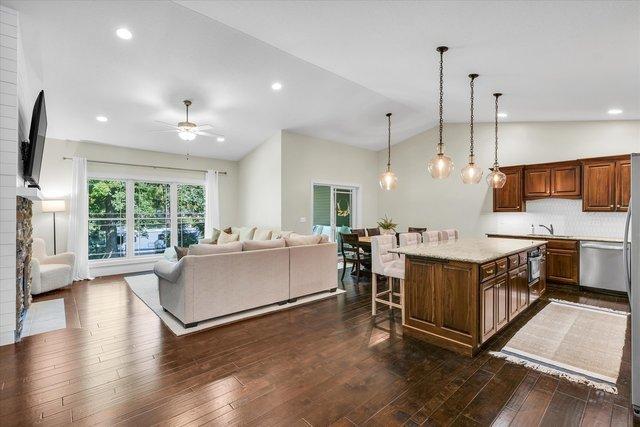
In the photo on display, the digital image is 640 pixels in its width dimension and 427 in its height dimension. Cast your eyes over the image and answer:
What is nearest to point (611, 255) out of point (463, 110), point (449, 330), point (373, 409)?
point (463, 110)

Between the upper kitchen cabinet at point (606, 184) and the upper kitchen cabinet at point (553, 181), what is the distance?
0.50 feet

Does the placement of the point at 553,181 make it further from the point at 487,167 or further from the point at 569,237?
the point at 487,167

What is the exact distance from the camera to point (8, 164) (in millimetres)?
3031

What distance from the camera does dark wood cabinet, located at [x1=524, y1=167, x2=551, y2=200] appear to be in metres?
5.64

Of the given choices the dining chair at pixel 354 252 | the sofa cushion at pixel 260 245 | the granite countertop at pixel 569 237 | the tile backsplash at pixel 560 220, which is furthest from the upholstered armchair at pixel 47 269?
the tile backsplash at pixel 560 220

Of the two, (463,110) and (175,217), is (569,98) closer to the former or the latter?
(463,110)

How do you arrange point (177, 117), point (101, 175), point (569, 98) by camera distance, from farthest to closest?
point (101, 175) → point (177, 117) → point (569, 98)

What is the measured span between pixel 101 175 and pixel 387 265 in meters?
6.39

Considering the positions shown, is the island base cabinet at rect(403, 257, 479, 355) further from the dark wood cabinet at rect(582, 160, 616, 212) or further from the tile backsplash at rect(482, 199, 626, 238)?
the tile backsplash at rect(482, 199, 626, 238)

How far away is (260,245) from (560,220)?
5.64m

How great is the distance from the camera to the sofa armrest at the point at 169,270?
3.54 metres

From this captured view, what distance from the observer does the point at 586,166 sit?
5.14 metres

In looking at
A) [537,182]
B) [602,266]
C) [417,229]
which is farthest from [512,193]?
[417,229]

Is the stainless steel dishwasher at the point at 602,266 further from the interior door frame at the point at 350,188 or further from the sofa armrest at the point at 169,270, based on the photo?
the sofa armrest at the point at 169,270
